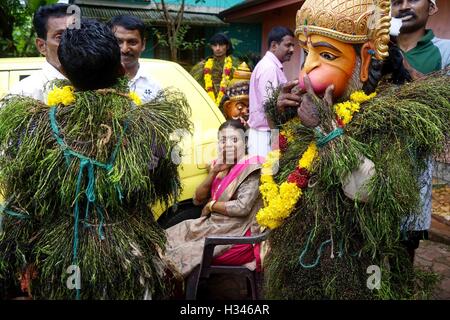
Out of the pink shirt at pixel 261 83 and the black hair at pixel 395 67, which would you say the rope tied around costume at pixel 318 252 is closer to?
the black hair at pixel 395 67

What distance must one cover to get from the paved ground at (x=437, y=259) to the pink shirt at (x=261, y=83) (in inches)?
79.5

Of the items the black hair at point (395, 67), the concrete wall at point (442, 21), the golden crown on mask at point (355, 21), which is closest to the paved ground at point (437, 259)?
the black hair at point (395, 67)

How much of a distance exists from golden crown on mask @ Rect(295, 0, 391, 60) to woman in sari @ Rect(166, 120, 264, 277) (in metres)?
1.18

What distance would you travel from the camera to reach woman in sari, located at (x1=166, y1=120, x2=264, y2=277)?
2.61 m

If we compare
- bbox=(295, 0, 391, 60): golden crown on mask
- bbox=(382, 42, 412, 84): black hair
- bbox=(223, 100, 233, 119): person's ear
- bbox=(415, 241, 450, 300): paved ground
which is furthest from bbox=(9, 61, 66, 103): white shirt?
bbox=(415, 241, 450, 300): paved ground

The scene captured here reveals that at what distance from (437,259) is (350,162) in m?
3.01

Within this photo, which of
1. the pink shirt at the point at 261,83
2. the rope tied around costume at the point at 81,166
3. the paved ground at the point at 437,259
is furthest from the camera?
the pink shirt at the point at 261,83

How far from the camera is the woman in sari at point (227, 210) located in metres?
2.61

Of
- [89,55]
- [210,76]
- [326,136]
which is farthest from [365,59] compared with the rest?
[210,76]

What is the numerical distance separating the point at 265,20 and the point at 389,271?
10.2 meters

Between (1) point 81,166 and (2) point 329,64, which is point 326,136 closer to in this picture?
Answer: (2) point 329,64

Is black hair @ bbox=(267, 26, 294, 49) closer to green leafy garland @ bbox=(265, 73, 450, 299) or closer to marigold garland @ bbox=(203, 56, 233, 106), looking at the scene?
marigold garland @ bbox=(203, 56, 233, 106)

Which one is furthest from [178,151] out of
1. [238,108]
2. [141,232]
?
[238,108]
